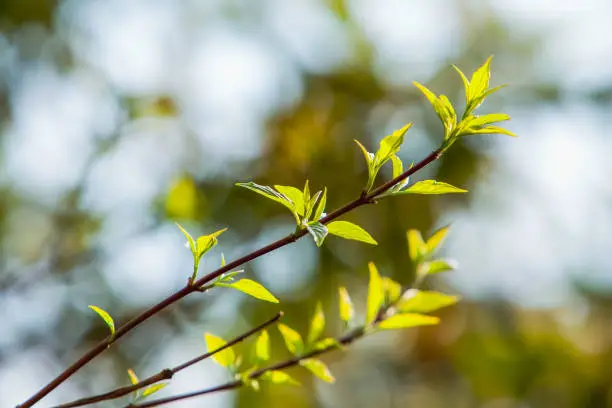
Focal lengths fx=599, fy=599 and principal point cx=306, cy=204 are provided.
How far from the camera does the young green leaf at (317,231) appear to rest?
263 millimetres

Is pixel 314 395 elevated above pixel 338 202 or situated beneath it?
situated beneath

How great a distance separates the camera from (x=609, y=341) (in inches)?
81.4

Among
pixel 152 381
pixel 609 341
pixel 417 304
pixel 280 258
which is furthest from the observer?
pixel 609 341

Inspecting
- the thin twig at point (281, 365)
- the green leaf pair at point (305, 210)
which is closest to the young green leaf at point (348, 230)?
the green leaf pair at point (305, 210)

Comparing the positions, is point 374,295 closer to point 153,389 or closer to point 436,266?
point 436,266

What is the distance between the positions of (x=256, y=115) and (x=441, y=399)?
52.5 inches

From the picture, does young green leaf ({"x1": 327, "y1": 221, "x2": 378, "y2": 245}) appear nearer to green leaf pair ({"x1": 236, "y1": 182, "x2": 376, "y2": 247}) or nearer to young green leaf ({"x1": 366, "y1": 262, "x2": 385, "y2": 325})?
green leaf pair ({"x1": 236, "y1": 182, "x2": 376, "y2": 247})

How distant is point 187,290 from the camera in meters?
0.27

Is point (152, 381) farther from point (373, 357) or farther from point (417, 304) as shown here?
point (373, 357)

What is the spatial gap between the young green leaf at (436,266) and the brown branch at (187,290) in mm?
138

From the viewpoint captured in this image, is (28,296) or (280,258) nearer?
(28,296)

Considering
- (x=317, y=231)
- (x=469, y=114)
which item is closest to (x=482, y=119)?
(x=469, y=114)

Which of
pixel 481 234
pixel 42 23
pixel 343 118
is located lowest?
pixel 481 234

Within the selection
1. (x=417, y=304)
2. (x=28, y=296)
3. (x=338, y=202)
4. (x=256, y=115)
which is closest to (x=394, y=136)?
(x=417, y=304)
